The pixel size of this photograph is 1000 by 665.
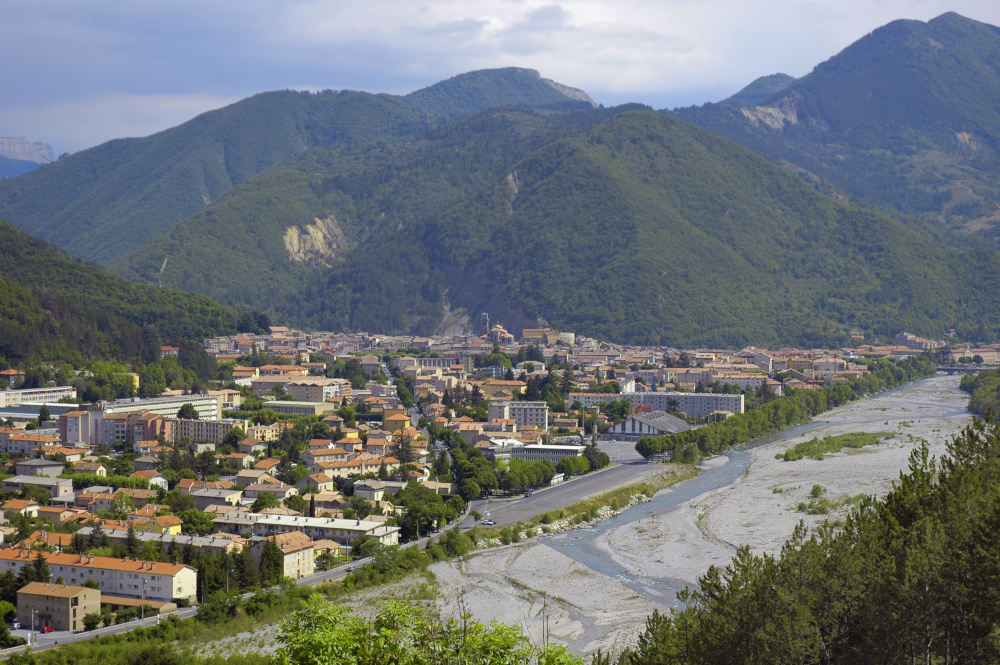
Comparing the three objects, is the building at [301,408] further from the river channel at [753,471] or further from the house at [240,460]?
the river channel at [753,471]

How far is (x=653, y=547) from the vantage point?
4053 centimetres

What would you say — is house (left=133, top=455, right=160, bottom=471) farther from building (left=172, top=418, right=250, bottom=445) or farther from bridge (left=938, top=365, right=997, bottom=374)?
bridge (left=938, top=365, right=997, bottom=374)

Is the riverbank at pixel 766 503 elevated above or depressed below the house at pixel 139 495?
below

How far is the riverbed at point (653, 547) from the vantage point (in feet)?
106

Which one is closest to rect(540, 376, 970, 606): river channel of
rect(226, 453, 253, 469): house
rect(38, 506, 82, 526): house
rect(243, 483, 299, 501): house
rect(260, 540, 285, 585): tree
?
rect(260, 540, 285, 585): tree

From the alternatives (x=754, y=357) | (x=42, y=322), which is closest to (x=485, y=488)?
(x=42, y=322)

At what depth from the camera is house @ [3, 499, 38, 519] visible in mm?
41513

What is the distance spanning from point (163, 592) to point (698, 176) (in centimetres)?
14628

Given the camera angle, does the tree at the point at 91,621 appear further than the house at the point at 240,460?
No

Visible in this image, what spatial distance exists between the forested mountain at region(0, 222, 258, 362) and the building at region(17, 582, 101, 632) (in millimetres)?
45326

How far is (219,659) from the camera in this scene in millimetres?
27297

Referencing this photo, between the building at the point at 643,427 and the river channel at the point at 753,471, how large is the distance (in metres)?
4.69

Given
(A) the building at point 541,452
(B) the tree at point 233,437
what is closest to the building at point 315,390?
(B) the tree at point 233,437

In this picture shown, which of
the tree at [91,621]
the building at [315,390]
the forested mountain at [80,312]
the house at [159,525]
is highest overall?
the forested mountain at [80,312]
